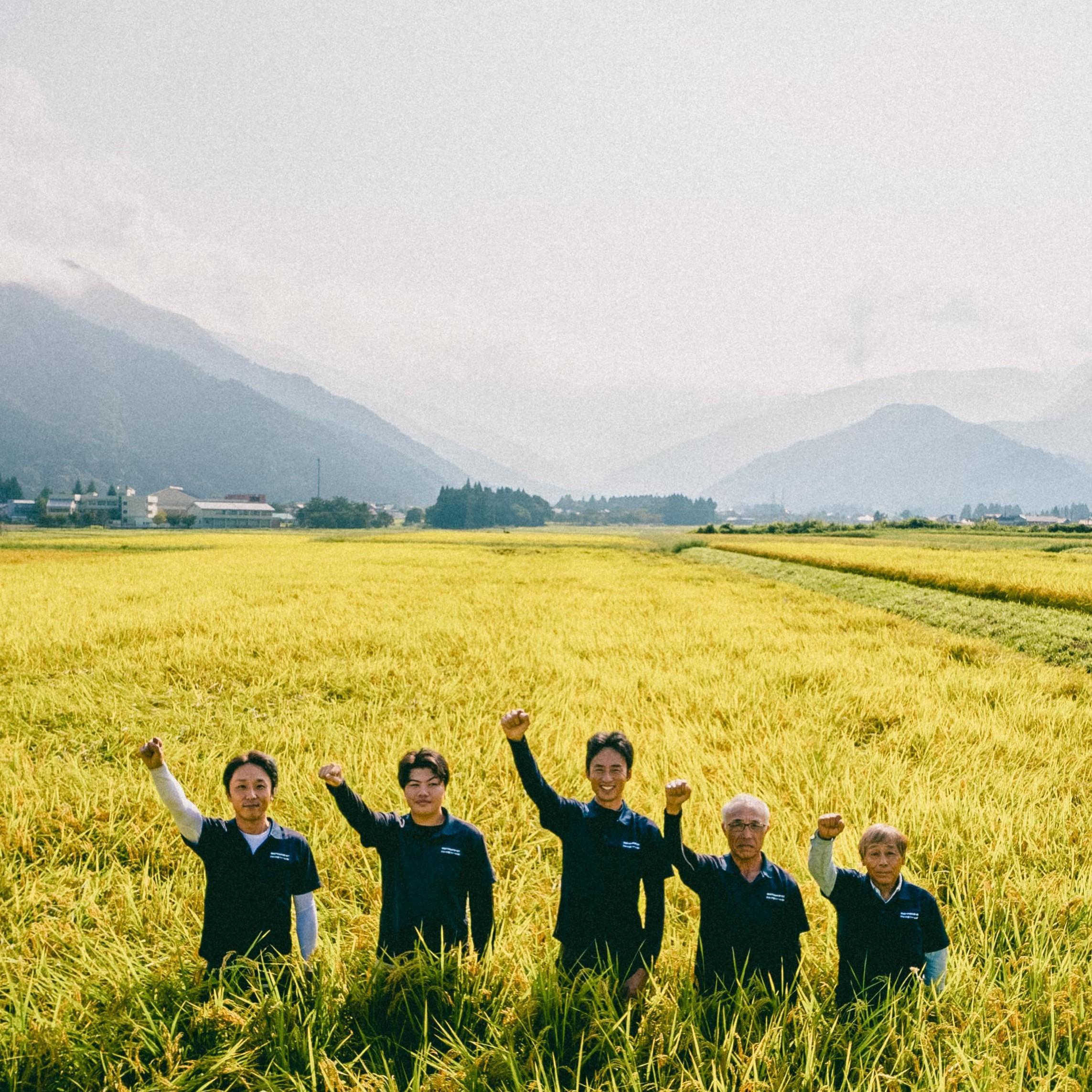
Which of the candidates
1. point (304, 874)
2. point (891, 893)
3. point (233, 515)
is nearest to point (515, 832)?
point (304, 874)

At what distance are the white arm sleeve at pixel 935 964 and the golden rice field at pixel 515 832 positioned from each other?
11cm

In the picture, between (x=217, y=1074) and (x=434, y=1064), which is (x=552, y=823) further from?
(x=217, y=1074)

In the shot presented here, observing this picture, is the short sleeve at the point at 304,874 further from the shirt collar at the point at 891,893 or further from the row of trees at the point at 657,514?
the row of trees at the point at 657,514

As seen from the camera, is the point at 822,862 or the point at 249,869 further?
the point at 249,869

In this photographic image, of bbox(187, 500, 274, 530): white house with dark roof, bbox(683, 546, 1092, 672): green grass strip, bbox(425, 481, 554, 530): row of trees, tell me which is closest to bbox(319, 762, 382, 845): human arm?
bbox(683, 546, 1092, 672): green grass strip

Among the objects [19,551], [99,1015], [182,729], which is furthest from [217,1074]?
[19,551]

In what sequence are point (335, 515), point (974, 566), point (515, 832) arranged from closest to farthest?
point (515, 832) → point (974, 566) → point (335, 515)

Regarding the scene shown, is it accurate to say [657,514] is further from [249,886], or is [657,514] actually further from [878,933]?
[249,886]

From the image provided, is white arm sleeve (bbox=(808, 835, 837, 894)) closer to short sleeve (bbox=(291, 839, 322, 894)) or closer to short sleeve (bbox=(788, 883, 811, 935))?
short sleeve (bbox=(788, 883, 811, 935))

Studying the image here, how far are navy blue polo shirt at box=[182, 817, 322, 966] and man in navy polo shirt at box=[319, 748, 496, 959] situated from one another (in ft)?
0.73

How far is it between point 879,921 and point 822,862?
0.36 metres

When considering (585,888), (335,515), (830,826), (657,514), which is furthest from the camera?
(657,514)

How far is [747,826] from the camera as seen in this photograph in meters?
1.67

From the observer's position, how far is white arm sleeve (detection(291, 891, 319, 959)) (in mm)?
1959
